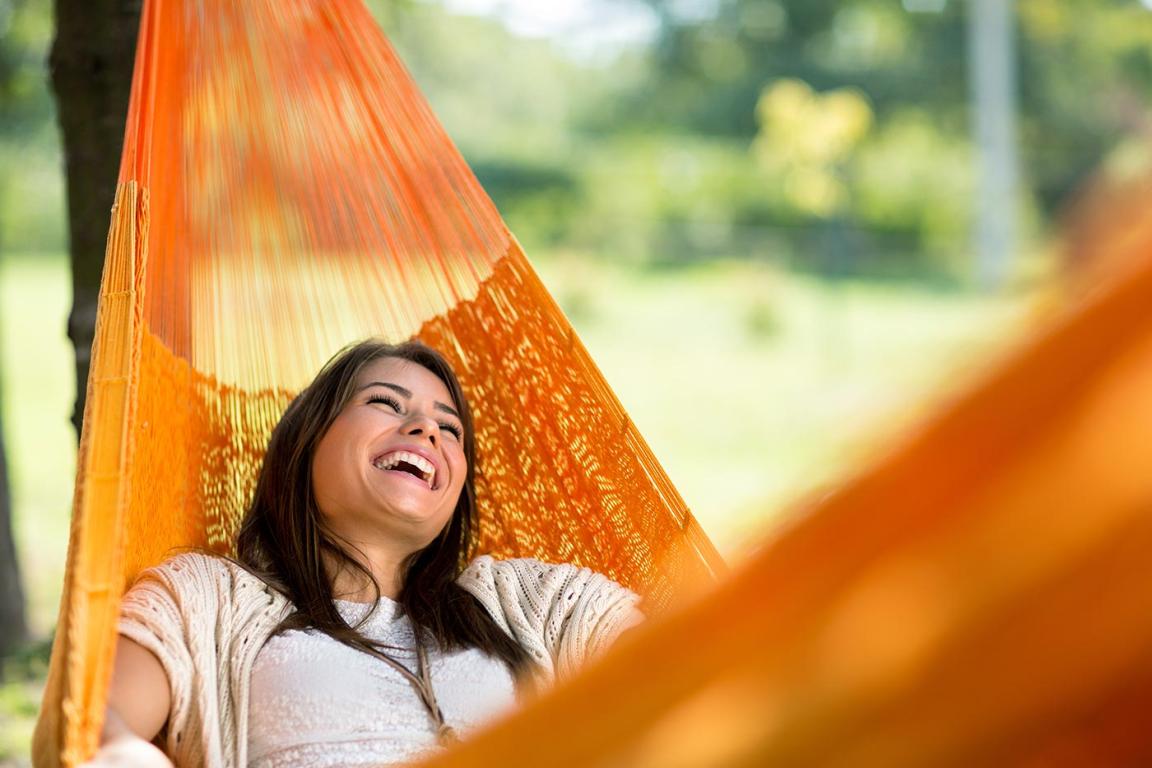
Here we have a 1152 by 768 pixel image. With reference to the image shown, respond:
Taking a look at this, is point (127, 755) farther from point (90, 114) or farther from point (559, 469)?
point (90, 114)

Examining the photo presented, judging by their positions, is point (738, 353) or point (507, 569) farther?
point (738, 353)

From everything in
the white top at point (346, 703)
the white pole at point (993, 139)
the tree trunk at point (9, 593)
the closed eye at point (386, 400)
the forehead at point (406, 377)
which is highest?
the white pole at point (993, 139)

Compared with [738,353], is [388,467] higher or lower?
lower

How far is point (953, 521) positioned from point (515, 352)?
52.4 inches

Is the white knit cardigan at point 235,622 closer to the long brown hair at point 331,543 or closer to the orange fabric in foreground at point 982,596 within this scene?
the long brown hair at point 331,543

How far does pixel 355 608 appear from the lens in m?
1.67

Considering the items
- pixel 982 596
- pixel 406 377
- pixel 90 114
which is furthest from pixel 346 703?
pixel 90 114

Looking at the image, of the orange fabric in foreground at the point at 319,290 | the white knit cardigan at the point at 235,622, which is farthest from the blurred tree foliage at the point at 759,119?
the white knit cardigan at the point at 235,622

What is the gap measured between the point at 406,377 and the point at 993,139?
49.4ft

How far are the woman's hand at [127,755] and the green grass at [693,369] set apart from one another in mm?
1481

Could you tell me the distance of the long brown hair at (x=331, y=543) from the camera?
5.45ft

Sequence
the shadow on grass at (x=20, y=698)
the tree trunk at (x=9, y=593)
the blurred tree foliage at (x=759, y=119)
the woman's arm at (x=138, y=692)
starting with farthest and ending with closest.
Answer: the blurred tree foliage at (x=759, y=119) → the tree trunk at (x=9, y=593) → the shadow on grass at (x=20, y=698) → the woman's arm at (x=138, y=692)

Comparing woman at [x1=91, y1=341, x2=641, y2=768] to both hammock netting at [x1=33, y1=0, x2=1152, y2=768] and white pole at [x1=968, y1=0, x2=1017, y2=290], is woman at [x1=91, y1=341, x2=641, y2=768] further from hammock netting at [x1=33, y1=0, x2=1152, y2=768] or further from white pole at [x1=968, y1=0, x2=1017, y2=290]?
white pole at [x1=968, y1=0, x2=1017, y2=290]

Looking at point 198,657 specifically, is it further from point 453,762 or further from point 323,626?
point 453,762
